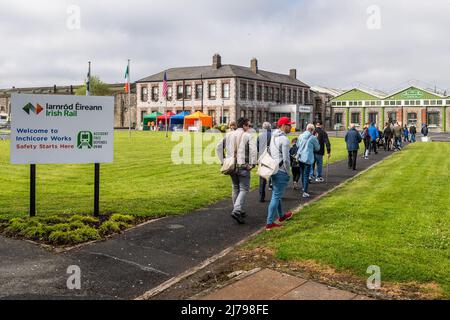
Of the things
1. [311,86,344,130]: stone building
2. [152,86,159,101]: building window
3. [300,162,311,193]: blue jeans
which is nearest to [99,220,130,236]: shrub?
[300,162,311,193]: blue jeans

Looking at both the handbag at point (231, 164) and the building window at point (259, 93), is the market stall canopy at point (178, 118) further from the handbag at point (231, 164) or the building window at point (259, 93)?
the handbag at point (231, 164)

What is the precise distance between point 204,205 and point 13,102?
4715mm

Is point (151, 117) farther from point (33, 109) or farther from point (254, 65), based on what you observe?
point (33, 109)

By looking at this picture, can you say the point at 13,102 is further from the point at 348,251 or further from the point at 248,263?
the point at 348,251

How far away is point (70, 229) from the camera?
828 cm

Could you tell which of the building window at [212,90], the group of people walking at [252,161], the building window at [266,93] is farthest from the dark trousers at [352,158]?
the building window at [266,93]

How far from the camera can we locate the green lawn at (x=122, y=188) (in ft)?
34.7

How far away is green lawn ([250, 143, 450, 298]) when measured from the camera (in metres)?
6.19

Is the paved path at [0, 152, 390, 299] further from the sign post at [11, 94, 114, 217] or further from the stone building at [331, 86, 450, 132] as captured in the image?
the stone building at [331, 86, 450, 132]

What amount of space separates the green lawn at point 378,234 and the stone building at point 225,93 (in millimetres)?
57002

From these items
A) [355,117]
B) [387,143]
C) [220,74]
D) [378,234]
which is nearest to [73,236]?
[378,234]

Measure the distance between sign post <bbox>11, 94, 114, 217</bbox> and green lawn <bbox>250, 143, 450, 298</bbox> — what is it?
4.00 meters
